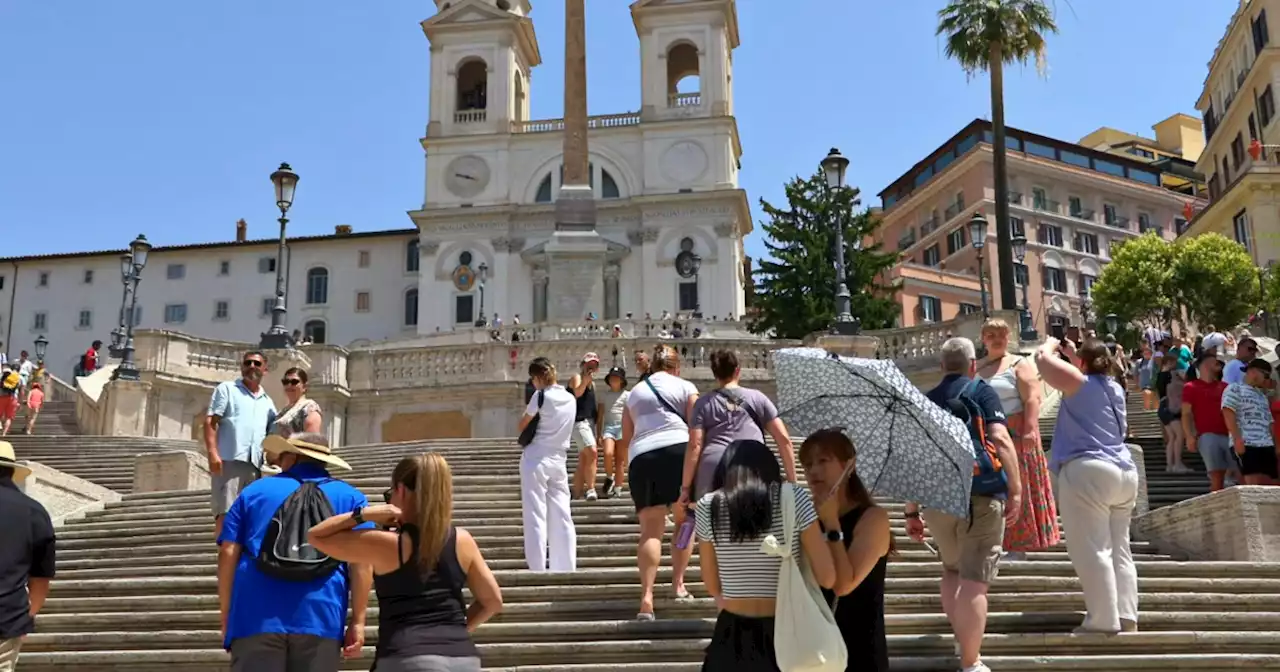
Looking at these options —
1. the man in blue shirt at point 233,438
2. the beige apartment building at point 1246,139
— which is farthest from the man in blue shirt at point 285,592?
the beige apartment building at point 1246,139

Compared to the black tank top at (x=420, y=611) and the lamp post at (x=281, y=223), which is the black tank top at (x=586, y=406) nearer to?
the black tank top at (x=420, y=611)

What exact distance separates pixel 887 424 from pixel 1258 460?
23.4ft

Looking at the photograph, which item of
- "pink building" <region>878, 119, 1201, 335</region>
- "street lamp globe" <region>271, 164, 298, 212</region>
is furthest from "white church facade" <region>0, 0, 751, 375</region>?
"street lamp globe" <region>271, 164, 298, 212</region>

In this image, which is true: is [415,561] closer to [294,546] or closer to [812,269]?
[294,546]

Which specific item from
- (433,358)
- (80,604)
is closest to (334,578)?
(80,604)

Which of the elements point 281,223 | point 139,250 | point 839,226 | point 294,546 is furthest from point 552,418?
point 139,250

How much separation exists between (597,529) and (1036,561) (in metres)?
3.90

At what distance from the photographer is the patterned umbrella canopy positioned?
5707 mm

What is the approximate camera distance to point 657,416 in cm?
841

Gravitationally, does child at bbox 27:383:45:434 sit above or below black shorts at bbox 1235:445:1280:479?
above

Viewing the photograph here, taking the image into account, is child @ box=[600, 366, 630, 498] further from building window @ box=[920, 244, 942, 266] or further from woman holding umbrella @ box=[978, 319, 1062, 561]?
building window @ box=[920, 244, 942, 266]

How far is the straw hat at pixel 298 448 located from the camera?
5.52 meters

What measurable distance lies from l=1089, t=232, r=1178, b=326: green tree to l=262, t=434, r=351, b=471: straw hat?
46.0 meters

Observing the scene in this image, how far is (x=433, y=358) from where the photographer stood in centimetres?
2602
